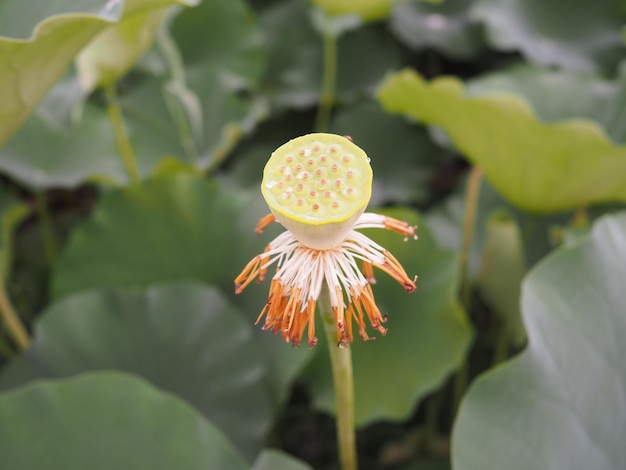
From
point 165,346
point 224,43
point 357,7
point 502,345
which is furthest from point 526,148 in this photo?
point 224,43

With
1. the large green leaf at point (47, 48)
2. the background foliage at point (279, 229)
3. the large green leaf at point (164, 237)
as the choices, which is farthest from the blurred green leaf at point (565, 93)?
the large green leaf at point (47, 48)

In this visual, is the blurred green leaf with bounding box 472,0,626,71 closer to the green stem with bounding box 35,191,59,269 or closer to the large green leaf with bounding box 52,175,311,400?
the large green leaf with bounding box 52,175,311,400

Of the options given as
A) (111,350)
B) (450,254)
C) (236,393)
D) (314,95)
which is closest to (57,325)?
(111,350)

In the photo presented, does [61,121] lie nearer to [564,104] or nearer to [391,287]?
[391,287]

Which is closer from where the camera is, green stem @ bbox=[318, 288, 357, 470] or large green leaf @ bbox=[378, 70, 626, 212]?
green stem @ bbox=[318, 288, 357, 470]

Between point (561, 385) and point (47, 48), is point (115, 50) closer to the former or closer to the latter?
point (47, 48)

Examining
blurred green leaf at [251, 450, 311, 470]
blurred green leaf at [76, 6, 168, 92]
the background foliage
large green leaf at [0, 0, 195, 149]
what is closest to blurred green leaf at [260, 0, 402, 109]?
the background foliage
